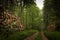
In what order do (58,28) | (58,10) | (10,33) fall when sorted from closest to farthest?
(10,33)
(58,10)
(58,28)

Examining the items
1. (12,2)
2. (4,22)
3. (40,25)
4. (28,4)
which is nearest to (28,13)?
(40,25)

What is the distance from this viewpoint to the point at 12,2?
22.3 meters

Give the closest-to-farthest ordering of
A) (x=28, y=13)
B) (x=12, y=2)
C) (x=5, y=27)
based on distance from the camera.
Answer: (x=5, y=27) < (x=12, y=2) < (x=28, y=13)

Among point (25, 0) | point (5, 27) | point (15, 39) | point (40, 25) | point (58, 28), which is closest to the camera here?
point (15, 39)

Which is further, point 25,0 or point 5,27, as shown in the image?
point 25,0

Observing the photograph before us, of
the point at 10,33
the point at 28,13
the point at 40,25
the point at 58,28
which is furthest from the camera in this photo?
the point at 40,25

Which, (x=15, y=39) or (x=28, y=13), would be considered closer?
(x=15, y=39)

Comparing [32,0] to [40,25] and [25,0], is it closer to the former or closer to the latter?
[25,0]

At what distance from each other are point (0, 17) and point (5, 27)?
129cm

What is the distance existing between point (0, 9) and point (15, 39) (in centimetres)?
294

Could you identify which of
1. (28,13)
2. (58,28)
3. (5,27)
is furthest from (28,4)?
(28,13)

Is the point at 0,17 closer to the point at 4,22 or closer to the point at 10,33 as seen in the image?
the point at 4,22

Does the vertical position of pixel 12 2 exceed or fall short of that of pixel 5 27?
it exceeds it

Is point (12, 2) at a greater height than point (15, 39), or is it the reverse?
point (12, 2)
